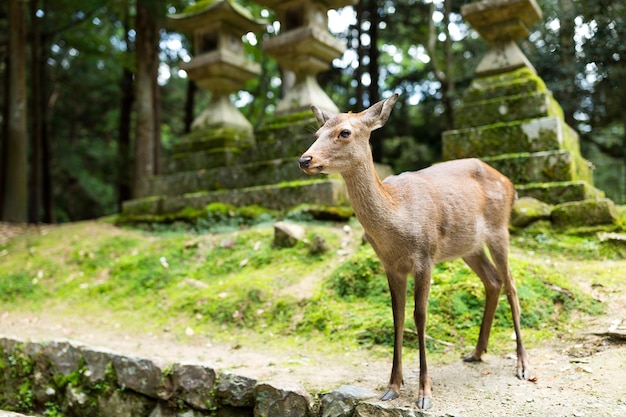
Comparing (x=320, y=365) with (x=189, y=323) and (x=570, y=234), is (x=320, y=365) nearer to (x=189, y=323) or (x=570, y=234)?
(x=189, y=323)

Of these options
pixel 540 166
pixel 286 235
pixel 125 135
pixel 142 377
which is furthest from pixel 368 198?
pixel 125 135

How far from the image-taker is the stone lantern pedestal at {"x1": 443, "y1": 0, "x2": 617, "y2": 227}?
630 cm

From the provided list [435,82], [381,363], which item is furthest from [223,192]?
[435,82]

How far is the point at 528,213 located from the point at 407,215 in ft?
10.7

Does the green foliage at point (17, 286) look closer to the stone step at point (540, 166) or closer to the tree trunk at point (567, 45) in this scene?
the stone step at point (540, 166)

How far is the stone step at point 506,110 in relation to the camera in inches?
278

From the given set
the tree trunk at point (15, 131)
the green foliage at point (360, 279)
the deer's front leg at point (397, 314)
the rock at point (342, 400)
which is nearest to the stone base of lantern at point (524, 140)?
the green foliage at point (360, 279)

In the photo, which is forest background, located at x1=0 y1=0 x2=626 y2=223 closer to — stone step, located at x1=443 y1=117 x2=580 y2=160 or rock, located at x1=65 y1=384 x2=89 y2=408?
stone step, located at x1=443 y1=117 x2=580 y2=160

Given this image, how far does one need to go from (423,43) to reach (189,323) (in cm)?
1101

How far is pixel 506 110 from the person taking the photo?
23.9 ft

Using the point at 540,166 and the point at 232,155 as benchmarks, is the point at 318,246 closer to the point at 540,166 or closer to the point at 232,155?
the point at 540,166

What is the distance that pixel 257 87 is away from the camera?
17.7m

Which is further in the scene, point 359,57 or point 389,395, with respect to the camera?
point 359,57

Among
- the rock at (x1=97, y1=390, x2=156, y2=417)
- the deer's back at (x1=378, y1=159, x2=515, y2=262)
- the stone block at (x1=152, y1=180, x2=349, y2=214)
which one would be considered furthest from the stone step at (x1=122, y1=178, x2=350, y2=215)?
the rock at (x1=97, y1=390, x2=156, y2=417)
